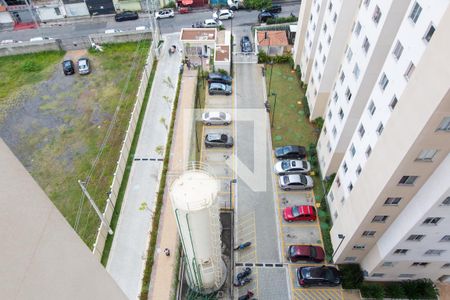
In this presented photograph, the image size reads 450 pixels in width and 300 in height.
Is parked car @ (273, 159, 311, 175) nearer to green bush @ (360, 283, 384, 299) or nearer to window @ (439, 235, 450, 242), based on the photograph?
green bush @ (360, 283, 384, 299)

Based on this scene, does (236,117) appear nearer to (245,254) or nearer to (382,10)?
(245,254)

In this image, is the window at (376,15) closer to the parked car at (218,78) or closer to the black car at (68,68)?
the parked car at (218,78)

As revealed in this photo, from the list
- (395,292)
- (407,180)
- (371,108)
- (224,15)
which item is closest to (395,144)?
(407,180)

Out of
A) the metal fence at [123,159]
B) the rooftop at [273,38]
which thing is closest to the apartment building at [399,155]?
the rooftop at [273,38]

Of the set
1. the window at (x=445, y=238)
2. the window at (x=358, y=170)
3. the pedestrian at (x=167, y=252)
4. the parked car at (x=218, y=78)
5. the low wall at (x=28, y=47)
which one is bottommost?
the window at (x=445, y=238)

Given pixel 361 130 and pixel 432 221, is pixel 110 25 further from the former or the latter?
pixel 432 221

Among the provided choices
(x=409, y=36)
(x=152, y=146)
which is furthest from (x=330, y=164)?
(x=152, y=146)
